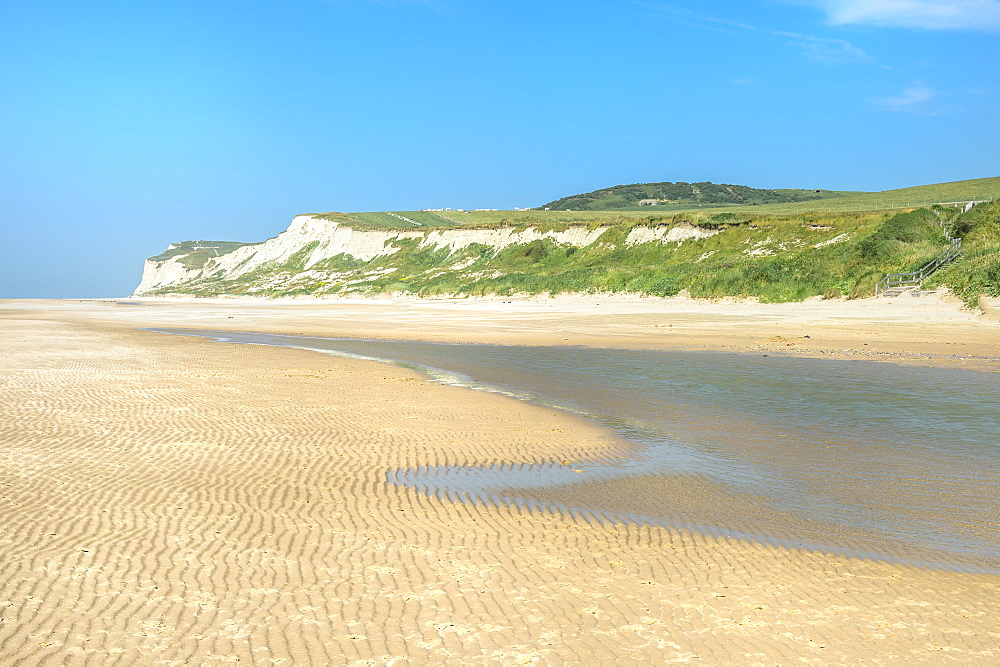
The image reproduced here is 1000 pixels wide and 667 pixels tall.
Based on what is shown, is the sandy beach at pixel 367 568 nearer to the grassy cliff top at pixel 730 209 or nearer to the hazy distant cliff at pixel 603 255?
the hazy distant cliff at pixel 603 255

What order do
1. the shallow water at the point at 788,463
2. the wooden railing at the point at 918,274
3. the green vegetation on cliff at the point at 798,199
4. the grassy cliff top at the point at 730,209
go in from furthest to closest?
1. the green vegetation on cliff at the point at 798,199
2. the grassy cliff top at the point at 730,209
3. the wooden railing at the point at 918,274
4. the shallow water at the point at 788,463

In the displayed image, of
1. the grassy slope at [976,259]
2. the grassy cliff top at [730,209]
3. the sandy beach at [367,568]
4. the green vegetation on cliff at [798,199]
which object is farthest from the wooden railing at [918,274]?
the green vegetation on cliff at [798,199]

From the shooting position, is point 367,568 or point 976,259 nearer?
point 367,568

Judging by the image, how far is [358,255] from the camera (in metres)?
107

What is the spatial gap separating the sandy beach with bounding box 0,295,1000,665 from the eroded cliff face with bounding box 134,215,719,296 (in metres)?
54.7

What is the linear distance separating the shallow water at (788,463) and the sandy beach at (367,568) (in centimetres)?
56

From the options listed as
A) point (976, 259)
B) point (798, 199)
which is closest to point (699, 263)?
point (976, 259)

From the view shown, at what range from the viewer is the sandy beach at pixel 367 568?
4418 millimetres

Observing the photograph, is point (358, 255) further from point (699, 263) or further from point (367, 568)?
point (367, 568)

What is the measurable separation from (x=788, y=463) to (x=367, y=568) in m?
6.15

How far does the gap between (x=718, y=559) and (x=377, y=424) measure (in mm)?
7108

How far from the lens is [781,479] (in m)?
8.67

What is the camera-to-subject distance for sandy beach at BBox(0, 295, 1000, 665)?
4.42 m

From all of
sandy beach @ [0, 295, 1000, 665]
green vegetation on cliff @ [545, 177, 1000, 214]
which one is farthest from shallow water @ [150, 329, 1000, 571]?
green vegetation on cliff @ [545, 177, 1000, 214]
